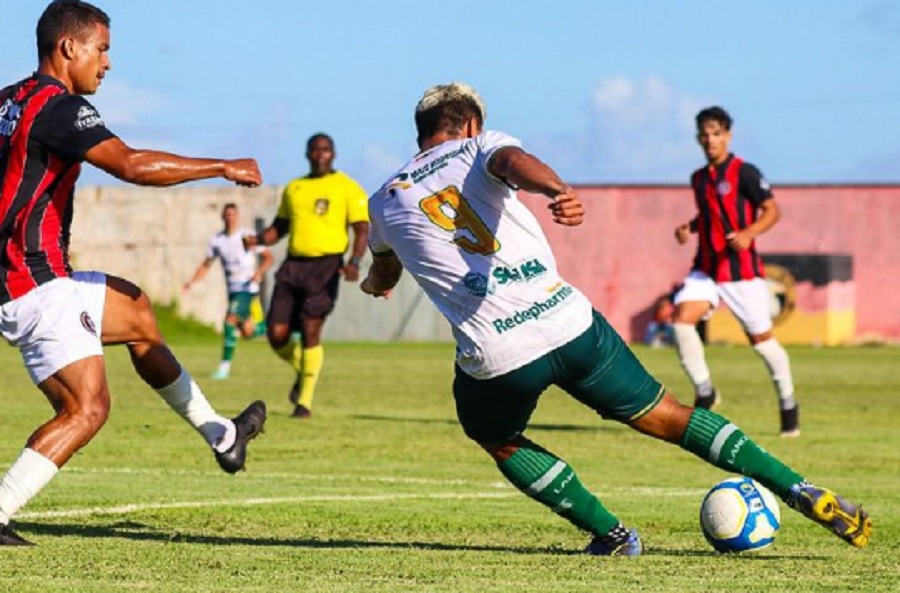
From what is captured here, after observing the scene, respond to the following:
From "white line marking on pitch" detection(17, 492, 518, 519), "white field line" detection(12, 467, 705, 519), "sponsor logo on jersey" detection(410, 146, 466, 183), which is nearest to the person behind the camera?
"sponsor logo on jersey" detection(410, 146, 466, 183)

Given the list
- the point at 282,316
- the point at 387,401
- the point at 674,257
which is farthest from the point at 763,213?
the point at 674,257

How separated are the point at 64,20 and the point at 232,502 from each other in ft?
10.1

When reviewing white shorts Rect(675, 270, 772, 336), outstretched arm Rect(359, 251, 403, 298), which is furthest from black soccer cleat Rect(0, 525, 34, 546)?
white shorts Rect(675, 270, 772, 336)

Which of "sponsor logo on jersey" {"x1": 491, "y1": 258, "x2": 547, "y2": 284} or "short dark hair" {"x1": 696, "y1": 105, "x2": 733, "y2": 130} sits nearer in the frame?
"sponsor logo on jersey" {"x1": 491, "y1": 258, "x2": 547, "y2": 284}

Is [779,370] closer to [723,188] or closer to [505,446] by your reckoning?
[723,188]

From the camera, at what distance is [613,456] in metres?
14.4

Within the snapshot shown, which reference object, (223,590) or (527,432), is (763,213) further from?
(223,590)

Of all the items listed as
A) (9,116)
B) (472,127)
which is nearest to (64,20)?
(9,116)

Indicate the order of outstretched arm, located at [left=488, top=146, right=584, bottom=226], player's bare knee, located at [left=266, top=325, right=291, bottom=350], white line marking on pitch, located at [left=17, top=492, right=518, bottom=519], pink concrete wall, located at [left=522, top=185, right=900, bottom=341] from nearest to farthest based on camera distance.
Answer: outstretched arm, located at [left=488, top=146, right=584, bottom=226], white line marking on pitch, located at [left=17, top=492, right=518, bottom=519], player's bare knee, located at [left=266, top=325, right=291, bottom=350], pink concrete wall, located at [left=522, top=185, right=900, bottom=341]

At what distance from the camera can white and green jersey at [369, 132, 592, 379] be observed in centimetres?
789

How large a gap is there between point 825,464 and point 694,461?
0.92 m

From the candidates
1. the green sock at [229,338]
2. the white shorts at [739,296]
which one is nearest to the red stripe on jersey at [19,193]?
the white shorts at [739,296]

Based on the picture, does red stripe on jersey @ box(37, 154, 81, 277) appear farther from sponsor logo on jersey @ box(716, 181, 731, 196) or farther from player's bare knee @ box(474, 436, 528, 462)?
sponsor logo on jersey @ box(716, 181, 731, 196)

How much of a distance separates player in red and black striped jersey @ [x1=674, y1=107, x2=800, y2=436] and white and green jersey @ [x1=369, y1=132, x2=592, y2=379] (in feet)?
28.5
